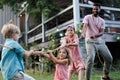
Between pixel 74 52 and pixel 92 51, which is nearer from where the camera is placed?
pixel 92 51

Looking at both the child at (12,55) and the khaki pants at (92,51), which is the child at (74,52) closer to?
the khaki pants at (92,51)

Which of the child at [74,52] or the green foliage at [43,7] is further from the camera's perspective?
the green foliage at [43,7]

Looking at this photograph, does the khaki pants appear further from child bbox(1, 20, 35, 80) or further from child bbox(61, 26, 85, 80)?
child bbox(1, 20, 35, 80)

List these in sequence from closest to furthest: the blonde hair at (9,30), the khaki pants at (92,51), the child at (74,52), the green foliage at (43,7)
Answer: the blonde hair at (9,30) → the khaki pants at (92,51) → the child at (74,52) → the green foliage at (43,7)

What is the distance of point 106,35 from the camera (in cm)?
1440

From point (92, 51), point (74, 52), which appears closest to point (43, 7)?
point (74, 52)

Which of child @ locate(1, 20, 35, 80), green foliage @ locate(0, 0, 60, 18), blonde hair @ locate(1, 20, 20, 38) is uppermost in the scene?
green foliage @ locate(0, 0, 60, 18)

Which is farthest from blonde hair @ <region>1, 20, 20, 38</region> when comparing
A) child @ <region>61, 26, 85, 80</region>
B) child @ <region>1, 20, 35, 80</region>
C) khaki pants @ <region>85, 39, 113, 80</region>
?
child @ <region>61, 26, 85, 80</region>

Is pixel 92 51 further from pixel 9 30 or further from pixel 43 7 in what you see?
pixel 43 7

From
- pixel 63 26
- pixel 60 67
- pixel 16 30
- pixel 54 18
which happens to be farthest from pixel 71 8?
pixel 16 30

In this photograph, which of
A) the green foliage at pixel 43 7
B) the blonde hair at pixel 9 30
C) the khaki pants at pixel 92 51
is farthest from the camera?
the green foliage at pixel 43 7

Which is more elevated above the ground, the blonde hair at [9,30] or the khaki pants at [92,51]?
the blonde hair at [9,30]

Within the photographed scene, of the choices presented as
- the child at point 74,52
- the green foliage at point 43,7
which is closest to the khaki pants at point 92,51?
the child at point 74,52

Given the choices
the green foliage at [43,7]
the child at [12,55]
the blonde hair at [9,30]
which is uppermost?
the green foliage at [43,7]
